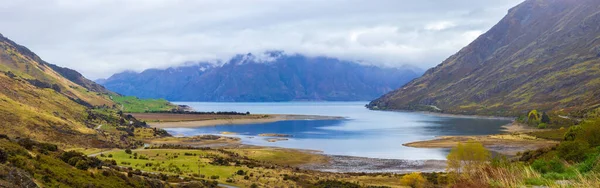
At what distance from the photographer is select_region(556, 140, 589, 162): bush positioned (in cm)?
3712

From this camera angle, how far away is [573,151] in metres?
39.3

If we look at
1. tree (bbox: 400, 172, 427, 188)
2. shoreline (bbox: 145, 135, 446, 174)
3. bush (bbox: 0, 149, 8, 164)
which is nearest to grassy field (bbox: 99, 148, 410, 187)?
tree (bbox: 400, 172, 427, 188)

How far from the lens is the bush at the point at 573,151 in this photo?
37125mm

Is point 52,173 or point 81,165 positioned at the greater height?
point 52,173

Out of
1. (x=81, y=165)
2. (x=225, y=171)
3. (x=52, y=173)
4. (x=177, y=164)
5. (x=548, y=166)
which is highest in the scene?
(x=548, y=166)

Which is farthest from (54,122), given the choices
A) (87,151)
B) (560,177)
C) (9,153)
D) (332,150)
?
(560,177)

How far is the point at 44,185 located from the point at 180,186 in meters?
19.9

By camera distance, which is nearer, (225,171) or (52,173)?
(52,173)

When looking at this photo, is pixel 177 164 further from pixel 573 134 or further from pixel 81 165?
pixel 573 134

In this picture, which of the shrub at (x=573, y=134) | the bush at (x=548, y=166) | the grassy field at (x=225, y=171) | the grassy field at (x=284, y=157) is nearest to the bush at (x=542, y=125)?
the grassy field at (x=284, y=157)

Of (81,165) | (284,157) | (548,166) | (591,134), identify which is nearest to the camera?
(548,166)

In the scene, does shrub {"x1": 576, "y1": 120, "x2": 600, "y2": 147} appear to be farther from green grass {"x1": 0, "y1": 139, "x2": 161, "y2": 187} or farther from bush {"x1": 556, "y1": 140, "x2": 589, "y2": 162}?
green grass {"x1": 0, "y1": 139, "x2": 161, "y2": 187}

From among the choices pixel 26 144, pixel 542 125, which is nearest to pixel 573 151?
pixel 26 144

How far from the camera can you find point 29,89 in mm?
135000
